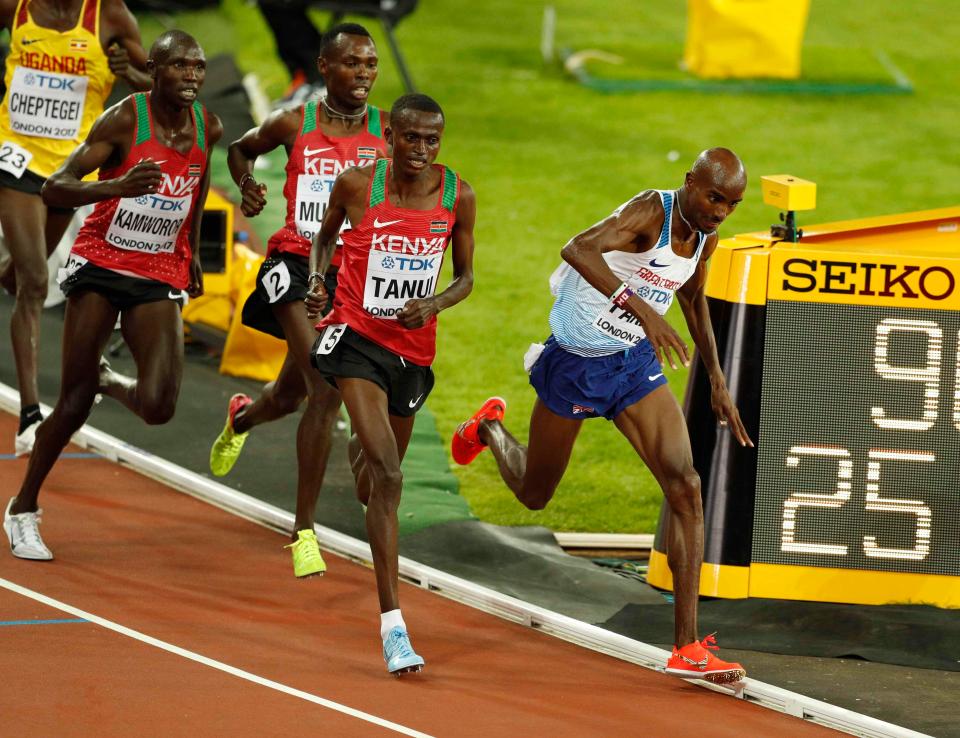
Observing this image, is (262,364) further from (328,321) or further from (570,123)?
(570,123)

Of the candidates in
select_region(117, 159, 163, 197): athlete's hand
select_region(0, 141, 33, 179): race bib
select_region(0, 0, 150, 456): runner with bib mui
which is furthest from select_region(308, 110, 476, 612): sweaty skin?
select_region(0, 141, 33, 179): race bib

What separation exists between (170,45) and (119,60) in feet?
5.74

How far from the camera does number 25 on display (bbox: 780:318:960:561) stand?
7.50m

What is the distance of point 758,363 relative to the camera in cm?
759

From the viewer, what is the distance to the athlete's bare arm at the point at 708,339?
694 cm

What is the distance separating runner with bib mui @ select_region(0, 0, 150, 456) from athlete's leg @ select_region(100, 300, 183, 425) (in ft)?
4.87

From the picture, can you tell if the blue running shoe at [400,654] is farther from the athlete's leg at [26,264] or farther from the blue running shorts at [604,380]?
the athlete's leg at [26,264]

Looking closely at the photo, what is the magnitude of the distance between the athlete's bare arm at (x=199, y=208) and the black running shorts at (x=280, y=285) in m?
0.27

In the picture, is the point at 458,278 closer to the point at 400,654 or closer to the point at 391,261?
the point at 391,261

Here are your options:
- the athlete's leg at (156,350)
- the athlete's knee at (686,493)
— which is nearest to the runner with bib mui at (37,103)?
the athlete's leg at (156,350)

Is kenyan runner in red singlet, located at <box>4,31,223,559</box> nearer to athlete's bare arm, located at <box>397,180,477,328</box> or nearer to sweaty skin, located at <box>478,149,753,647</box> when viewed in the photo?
athlete's bare arm, located at <box>397,180,477,328</box>

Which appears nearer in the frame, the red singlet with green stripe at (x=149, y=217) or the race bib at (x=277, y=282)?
the red singlet with green stripe at (x=149, y=217)

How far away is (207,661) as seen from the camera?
6.64m

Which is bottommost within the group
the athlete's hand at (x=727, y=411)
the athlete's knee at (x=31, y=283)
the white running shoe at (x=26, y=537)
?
the white running shoe at (x=26, y=537)
